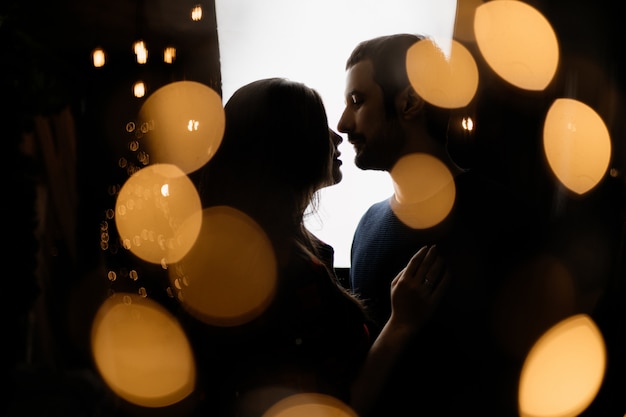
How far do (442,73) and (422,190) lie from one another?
1.18ft

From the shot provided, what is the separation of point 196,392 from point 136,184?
1.92 feet

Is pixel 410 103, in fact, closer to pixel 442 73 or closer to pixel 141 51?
pixel 442 73

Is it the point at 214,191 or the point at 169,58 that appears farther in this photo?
the point at 169,58

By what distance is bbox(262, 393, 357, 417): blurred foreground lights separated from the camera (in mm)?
1043

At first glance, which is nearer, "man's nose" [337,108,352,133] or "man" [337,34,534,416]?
"man" [337,34,534,416]

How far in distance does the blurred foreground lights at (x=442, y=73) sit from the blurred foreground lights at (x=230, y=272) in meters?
0.71

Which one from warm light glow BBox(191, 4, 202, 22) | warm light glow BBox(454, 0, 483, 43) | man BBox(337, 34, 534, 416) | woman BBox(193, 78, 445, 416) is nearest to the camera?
woman BBox(193, 78, 445, 416)

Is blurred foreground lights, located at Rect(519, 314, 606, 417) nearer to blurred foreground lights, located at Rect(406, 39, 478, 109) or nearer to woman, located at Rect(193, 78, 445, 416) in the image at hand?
woman, located at Rect(193, 78, 445, 416)

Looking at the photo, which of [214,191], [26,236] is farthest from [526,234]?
[26,236]

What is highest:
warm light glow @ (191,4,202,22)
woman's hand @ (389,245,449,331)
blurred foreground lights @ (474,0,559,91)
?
warm light glow @ (191,4,202,22)

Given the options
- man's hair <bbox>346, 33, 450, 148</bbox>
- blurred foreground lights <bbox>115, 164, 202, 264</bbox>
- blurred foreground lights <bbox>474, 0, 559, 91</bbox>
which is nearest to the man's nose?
man's hair <bbox>346, 33, 450, 148</bbox>

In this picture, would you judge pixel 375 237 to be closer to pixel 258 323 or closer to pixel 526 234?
pixel 526 234

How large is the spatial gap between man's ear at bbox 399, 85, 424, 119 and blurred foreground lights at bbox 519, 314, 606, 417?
75 cm

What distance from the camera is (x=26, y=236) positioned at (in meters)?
0.83
